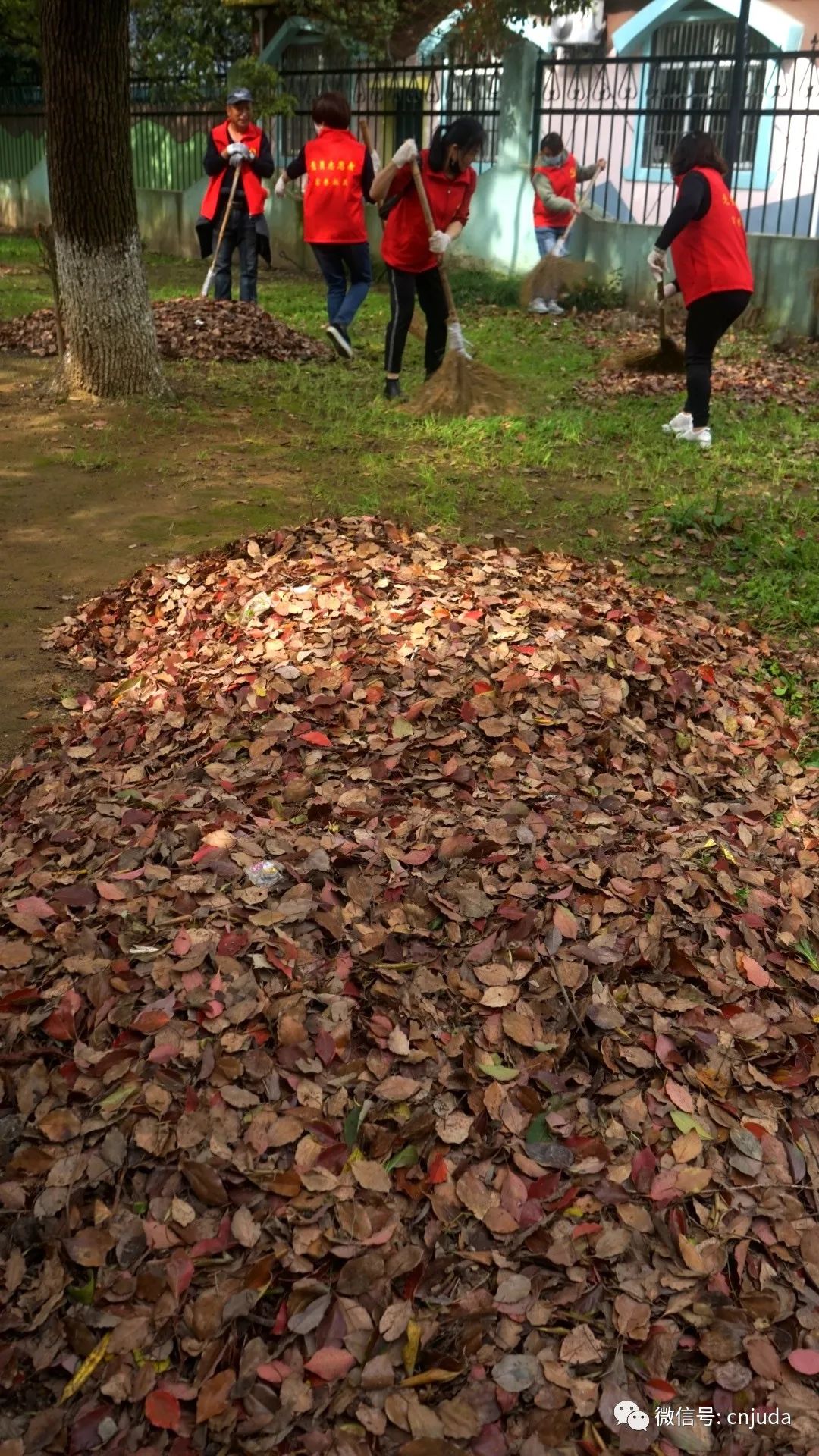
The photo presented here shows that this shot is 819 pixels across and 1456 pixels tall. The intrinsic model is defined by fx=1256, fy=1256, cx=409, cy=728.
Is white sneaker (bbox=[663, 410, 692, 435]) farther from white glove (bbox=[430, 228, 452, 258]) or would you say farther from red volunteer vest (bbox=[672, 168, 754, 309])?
white glove (bbox=[430, 228, 452, 258])

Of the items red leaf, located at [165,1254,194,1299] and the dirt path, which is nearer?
red leaf, located at [165,1254,194,1299]

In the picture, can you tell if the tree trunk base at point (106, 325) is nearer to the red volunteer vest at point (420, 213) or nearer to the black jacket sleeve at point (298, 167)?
the red volunteer vest at point (420, 213)

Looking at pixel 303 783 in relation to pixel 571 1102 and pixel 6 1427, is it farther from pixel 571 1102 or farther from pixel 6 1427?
pixel 6 1427

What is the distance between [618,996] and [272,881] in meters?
0.78

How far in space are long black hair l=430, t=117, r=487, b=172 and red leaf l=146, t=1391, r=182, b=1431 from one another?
6.58 meters

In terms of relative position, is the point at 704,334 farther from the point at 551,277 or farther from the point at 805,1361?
the point at 805,1361

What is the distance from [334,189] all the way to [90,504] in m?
3.58

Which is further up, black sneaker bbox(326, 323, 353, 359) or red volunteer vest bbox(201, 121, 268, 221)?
red volunteer vest bbox(201, 121, 268, 221)

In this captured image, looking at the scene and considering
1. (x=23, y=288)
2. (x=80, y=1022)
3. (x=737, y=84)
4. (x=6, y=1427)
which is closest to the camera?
(x=6, y=1427)

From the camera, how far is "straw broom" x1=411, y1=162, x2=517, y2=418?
24.9ft

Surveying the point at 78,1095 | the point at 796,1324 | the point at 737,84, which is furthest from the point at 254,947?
the point at 737,84

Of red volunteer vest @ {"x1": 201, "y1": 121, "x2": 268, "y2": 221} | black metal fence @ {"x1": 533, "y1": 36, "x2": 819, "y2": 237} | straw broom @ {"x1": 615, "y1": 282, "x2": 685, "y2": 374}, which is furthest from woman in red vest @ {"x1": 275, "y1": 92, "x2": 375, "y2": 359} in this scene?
black metal fence @ {"x1": 533, "y1": 36, "x2": 819, "y2": 237}

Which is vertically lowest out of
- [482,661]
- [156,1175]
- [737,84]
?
[156,1175]

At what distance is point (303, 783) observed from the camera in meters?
3.17
